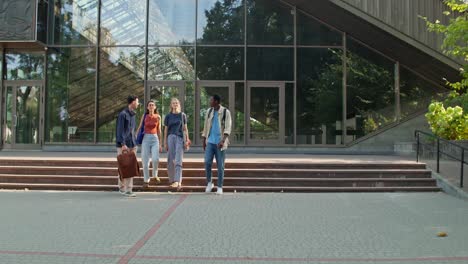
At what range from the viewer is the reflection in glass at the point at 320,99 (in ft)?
56.7

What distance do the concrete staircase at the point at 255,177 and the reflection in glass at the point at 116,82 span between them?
6.18 m

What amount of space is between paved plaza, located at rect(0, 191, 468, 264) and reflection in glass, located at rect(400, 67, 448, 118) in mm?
8574

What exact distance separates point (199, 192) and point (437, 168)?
5586 millimetres

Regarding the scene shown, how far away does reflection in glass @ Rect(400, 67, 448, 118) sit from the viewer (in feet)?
55.2

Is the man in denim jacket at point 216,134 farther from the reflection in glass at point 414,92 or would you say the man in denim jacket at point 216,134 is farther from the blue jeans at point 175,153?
the reflection in glass at point 414,92

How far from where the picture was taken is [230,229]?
250 inches

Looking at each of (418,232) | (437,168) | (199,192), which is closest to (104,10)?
(199,192)

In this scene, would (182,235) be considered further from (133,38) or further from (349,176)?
(133,38)

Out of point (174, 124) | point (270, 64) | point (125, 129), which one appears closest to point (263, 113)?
point (270, 64)

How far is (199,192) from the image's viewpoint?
968cm

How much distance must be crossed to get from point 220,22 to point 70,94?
255 inches

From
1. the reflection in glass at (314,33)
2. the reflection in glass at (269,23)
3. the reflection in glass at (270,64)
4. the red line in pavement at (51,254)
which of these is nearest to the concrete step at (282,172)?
the red line in pavement at (51,254)

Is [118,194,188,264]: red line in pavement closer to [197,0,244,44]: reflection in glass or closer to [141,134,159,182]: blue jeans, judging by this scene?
[141,134,159,182]: blue jeans

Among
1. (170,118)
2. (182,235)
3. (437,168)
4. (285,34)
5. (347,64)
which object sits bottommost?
(182,235)
